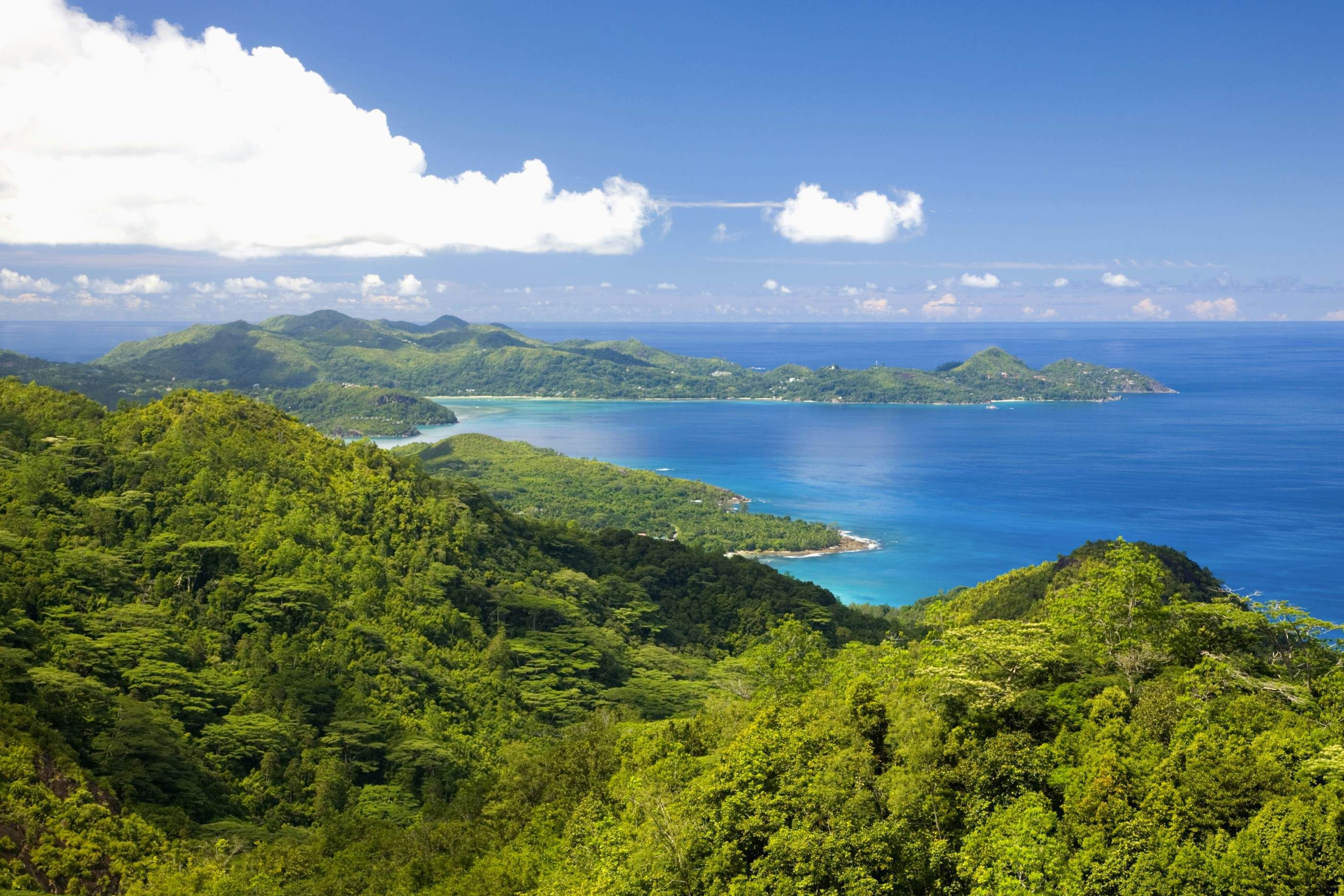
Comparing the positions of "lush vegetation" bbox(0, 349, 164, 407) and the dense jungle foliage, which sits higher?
"lush vegetation" bbox(0, 349, 164, 407)

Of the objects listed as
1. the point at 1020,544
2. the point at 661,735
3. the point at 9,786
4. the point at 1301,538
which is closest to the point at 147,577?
the point at 9,786

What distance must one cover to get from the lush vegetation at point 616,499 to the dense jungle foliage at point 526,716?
4049 cm

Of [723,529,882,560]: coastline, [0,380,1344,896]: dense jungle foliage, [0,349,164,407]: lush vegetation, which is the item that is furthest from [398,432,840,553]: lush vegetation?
[0,349,164,407]: lush vegetation

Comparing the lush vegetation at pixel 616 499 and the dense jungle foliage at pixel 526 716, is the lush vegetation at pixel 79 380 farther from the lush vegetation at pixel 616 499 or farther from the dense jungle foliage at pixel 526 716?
the dense jungle foliage at pixel 526 716

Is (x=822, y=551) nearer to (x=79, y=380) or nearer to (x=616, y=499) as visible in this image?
(x=616, y=499)

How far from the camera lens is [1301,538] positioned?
9588cm

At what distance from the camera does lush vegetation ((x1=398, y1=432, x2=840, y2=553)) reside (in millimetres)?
99938

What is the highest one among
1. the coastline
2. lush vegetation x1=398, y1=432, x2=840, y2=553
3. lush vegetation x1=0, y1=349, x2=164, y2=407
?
lush vegetation x1=0, y1=349, x2=164, y2=407

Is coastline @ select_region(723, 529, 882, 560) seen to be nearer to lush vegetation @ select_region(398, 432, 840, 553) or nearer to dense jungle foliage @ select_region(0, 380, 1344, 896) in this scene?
lush vegetation @ select_region(398, 432, 840, 553)

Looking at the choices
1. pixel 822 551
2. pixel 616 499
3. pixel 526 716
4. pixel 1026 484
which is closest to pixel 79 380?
pixel 616 499

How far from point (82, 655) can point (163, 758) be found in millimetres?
5476

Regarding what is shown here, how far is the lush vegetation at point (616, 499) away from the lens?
9994cm

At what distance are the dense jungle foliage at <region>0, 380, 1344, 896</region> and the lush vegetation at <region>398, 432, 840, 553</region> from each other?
40.5 m

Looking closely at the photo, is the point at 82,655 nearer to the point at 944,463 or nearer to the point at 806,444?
the point at 944,463
